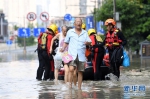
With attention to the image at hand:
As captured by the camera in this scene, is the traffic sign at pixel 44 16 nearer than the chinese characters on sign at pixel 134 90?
No

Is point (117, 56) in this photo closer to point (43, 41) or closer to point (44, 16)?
point (43, 41)

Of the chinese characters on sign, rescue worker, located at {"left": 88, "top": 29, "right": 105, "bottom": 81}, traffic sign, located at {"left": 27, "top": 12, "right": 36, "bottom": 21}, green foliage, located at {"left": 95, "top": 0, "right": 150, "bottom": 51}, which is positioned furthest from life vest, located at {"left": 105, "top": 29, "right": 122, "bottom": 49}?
traffic sign, located at {"left": 27, "top": 12, "right": 36, "bottom": 21}

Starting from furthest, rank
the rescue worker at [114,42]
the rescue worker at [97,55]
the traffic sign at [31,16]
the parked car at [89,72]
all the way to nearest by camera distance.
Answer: the traffic sign at [31,16] < the parked car at [89,72] < the rescue worker at [97,55] < the rescue worker at [114,42]

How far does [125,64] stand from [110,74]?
74cm

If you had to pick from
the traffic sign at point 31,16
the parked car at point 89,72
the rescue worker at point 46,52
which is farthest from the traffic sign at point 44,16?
the parked car at point 89,72

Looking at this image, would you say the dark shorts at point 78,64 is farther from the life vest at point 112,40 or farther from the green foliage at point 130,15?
the green foliage at point 130,15

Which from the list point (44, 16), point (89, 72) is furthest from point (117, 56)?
point (44, 16)

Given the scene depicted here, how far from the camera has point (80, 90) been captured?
49.2ft

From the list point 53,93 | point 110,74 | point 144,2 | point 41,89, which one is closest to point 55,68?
point 110,74

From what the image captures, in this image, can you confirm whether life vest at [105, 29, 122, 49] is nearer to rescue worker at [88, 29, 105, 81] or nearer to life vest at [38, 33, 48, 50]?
rescue worker at [88, 29, 105, 81]

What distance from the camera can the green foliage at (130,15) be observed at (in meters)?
45.8

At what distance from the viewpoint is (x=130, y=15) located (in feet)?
150

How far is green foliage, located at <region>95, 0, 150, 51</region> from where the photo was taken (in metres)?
45.8

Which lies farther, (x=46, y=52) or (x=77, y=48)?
(x=46, y=52)
